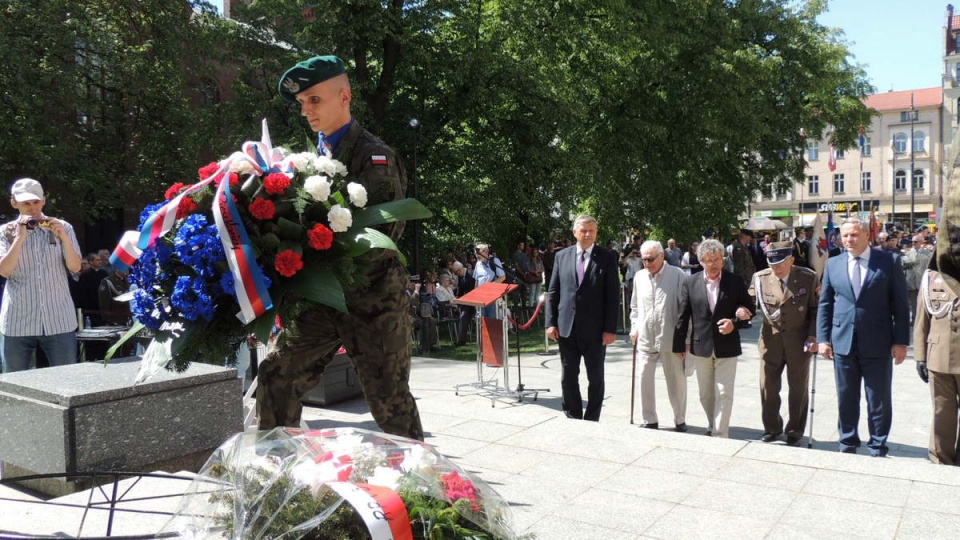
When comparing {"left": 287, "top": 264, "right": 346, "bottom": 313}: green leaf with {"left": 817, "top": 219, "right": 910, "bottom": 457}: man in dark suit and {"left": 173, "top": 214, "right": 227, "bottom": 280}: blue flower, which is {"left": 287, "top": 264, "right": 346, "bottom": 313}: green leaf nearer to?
{"left": 173, "top": 214, "right": 227, "bottom": 280}: blue flower

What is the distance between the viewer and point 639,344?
27.6ft

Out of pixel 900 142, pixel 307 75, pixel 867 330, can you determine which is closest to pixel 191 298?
pixel 307 75

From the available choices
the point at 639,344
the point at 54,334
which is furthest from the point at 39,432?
the point at 639,344

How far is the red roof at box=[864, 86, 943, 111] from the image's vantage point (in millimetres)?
88019

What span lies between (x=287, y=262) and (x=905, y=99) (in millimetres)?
103825

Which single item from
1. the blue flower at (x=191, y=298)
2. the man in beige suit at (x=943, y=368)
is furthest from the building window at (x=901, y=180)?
the blue flower at (x=191, y=298)

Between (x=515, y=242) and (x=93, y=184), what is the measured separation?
Result: 1238cm

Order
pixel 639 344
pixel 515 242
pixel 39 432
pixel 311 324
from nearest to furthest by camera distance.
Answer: pixel 311 324 < pixel 39 432 < pixel 639 344 < pixel 515 242

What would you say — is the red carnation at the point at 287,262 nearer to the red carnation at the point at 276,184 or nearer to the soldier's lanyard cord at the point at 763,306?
the red carnation at the point at 276,184

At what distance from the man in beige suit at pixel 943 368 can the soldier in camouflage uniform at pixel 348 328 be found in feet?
15.4

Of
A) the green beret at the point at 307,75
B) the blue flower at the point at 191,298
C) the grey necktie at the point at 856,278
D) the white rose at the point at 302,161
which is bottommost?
the grey necktie at the point at 856,278

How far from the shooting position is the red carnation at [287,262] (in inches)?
118

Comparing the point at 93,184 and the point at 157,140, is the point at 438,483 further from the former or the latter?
the point at 157,140

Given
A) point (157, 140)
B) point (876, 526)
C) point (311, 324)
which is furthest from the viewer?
point (157, 140)
